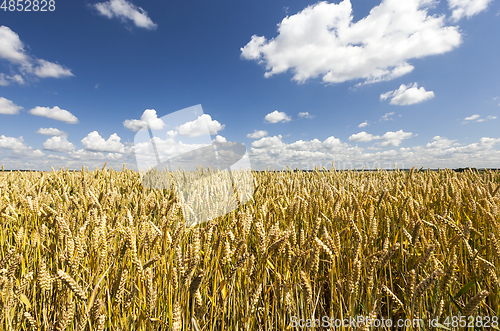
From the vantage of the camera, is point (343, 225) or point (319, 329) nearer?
point (319, 329)

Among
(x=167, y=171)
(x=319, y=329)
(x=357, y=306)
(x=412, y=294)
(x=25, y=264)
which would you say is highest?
(x=167, y=171)

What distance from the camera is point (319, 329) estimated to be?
1.33 metres

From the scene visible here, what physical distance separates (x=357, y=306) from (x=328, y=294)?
1.34ft

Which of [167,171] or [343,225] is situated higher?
[167,171]

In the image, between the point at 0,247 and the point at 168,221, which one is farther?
the point at 0,247

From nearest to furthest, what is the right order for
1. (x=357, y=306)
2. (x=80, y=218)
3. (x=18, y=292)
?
(x=18, y=292) < (x=357, y=306) < (x=80, y=218)

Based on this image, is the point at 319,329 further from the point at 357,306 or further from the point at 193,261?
the point at 193,261

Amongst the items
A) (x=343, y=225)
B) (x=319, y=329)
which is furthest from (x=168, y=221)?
(x=343, y=225)

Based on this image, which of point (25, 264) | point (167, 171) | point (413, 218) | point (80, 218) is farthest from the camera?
point (167, 171)

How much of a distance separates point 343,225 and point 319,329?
2.97 feet

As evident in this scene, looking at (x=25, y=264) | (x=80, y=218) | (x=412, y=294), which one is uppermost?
(x=80, y=218)

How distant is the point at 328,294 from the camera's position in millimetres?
1690

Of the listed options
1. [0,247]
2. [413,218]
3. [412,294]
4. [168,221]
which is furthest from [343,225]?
[0,247]

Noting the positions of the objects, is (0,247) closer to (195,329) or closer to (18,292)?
(18,292)
